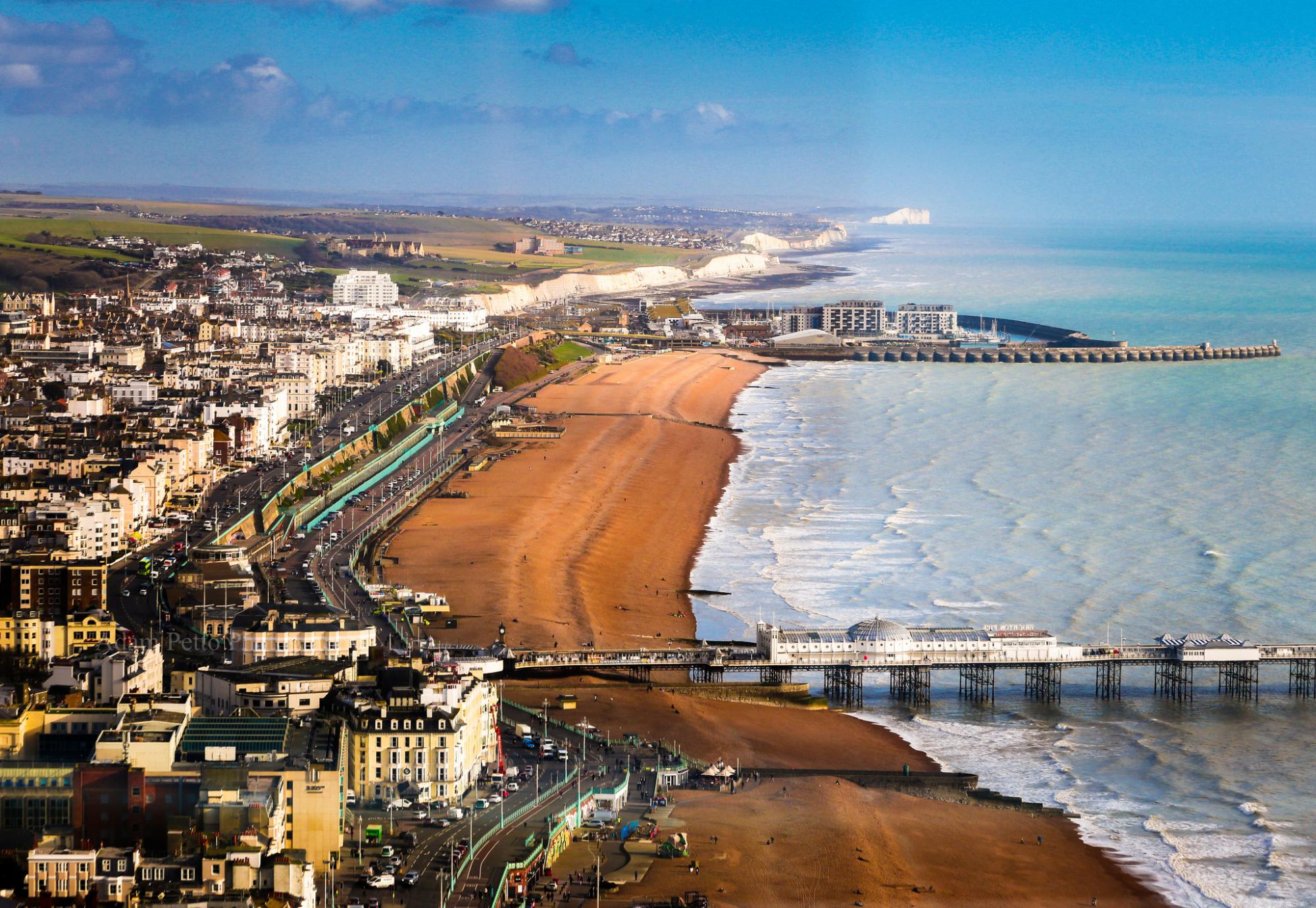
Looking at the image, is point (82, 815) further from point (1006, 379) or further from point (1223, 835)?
point (1006, 379)

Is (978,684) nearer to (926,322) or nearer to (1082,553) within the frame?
(1082,553)

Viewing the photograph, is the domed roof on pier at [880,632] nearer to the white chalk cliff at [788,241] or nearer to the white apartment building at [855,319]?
the white apartment building at [855,319]

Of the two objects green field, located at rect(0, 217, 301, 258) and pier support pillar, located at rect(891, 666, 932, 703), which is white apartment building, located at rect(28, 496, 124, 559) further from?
green field, located at rect(0, 217, 301, 258)

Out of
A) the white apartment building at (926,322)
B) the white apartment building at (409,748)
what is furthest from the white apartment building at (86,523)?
the white apartment building at (926,322)

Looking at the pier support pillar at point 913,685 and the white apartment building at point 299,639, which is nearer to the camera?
the white apartment building at point 299,639

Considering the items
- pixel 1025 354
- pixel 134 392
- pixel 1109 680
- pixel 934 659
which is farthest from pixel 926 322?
pixel 934 659

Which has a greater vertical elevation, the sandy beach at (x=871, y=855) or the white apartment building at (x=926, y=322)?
the white apartment building at (x=926, y=322)

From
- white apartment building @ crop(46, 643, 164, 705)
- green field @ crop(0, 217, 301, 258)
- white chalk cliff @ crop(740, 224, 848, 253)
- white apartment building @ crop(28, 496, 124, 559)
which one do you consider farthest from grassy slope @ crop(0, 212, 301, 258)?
white apartment building @ crop(46, 643, 164, 705)
